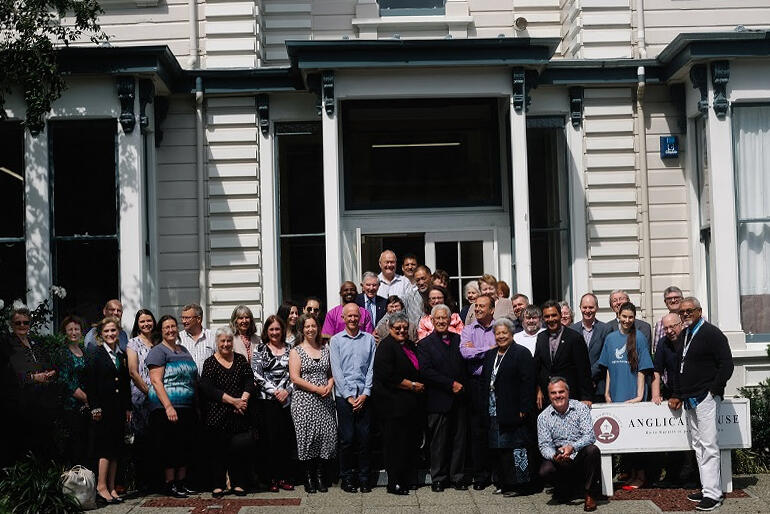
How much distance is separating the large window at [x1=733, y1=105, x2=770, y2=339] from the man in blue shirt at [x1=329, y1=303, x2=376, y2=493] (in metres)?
5.49

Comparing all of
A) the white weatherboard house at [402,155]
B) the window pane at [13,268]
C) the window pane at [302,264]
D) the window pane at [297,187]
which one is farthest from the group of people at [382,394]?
the window pane at [297,187]

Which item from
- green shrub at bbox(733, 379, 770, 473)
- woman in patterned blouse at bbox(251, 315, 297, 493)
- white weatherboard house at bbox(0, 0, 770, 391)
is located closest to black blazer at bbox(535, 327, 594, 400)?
green shrub at bbox(733, 379, 770, 473)

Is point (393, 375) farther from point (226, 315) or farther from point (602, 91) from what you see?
point (602, 91)

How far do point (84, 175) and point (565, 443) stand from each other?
7291 millimetres

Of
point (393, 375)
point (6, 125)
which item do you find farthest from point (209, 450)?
point (6, 125)

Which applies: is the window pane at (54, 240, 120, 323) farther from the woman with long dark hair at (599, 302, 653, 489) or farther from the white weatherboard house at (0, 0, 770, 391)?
the woman with long dark hair at (599, 302, 653, 489)

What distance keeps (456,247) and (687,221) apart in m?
3.24

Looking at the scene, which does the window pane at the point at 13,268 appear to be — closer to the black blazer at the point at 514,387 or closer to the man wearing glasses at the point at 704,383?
the black blazer at the point at 514,387

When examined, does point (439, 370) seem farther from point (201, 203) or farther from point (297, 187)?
A: point (201, 203)

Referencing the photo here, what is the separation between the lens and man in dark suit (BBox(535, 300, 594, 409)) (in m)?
11.7

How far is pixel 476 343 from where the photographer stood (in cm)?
1225

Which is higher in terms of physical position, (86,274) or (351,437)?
(86,274)

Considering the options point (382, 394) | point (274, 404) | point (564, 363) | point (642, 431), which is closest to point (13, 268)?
point (274, 404)

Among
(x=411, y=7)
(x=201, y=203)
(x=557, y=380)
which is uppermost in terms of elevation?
(x=411, y=7)
